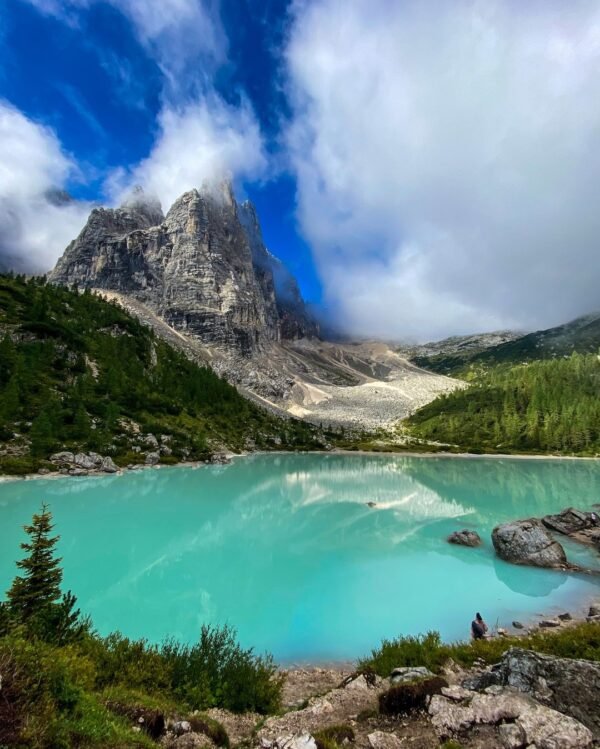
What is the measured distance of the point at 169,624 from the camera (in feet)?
55.6

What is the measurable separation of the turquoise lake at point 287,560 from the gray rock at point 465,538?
3.12ft

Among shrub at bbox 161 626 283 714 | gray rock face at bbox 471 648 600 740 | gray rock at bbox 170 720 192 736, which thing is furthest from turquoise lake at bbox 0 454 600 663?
gray rock at bbox 170 720 192 736

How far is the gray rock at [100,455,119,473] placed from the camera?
175 feet

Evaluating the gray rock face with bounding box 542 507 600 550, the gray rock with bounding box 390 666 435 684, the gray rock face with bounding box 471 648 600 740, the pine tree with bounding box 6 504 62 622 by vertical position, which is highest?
the pine tree with bounding box 6 504 62 622

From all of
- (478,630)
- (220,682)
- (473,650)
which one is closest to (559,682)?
(473,650)

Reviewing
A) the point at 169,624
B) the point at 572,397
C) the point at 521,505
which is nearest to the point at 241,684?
the point at 169,624

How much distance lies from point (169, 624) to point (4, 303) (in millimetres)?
99343

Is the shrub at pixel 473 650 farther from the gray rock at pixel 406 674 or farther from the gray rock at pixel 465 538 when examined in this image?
the gray rock at pixel 465 538

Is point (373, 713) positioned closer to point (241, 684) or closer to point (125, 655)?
point (241, 684)

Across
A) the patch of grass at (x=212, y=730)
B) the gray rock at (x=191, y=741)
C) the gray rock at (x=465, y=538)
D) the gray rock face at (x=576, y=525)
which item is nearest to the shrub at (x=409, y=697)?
the patch of grass at (x=212, y=730)

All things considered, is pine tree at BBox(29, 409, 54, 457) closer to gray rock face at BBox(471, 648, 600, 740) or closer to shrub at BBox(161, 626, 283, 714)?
shrub at BBox(161, 626, 283, 714)

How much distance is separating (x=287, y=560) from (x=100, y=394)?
6507cm

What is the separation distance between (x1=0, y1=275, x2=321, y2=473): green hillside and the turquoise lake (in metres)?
11.6

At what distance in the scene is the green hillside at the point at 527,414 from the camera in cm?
11912
